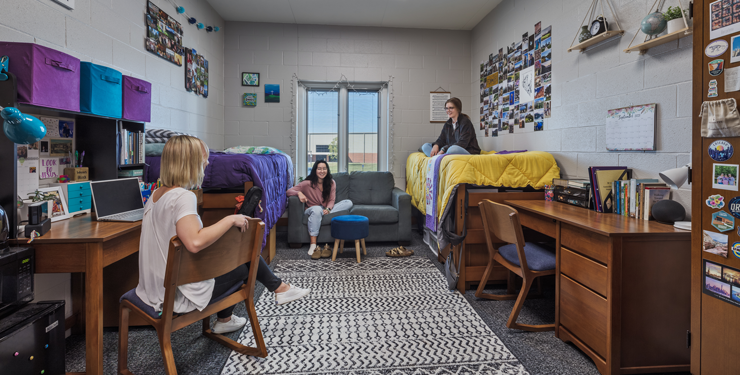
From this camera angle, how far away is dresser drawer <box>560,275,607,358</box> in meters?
1.66

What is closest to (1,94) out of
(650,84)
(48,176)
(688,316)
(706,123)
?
A: (48,176)

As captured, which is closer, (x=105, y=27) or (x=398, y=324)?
(x=398, y=324)

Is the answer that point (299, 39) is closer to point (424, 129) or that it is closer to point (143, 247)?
point (424, 129)

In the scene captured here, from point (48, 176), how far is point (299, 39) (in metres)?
3.41

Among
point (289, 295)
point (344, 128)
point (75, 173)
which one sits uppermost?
point (344, 128)

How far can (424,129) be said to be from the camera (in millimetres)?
4926

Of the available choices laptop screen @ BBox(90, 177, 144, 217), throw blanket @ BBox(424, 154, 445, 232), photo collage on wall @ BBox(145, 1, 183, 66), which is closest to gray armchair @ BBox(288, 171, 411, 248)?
throw blanket @ BBox(424, 154, 445, 232)

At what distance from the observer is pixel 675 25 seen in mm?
1858

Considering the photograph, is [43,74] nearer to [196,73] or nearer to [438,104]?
[196,73]

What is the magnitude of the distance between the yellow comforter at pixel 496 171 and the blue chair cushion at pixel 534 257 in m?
0.57

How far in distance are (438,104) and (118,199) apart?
3.80 m

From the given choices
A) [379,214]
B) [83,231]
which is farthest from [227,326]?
[379,214]

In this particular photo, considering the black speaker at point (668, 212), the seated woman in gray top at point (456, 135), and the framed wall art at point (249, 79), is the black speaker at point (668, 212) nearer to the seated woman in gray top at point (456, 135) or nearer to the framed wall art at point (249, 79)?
the seated woman in gray top at point (456, 135)

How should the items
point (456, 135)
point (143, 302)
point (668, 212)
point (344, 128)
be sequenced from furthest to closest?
point (344, 128), point (456, 135), point (668, 212), point (143, 302)
